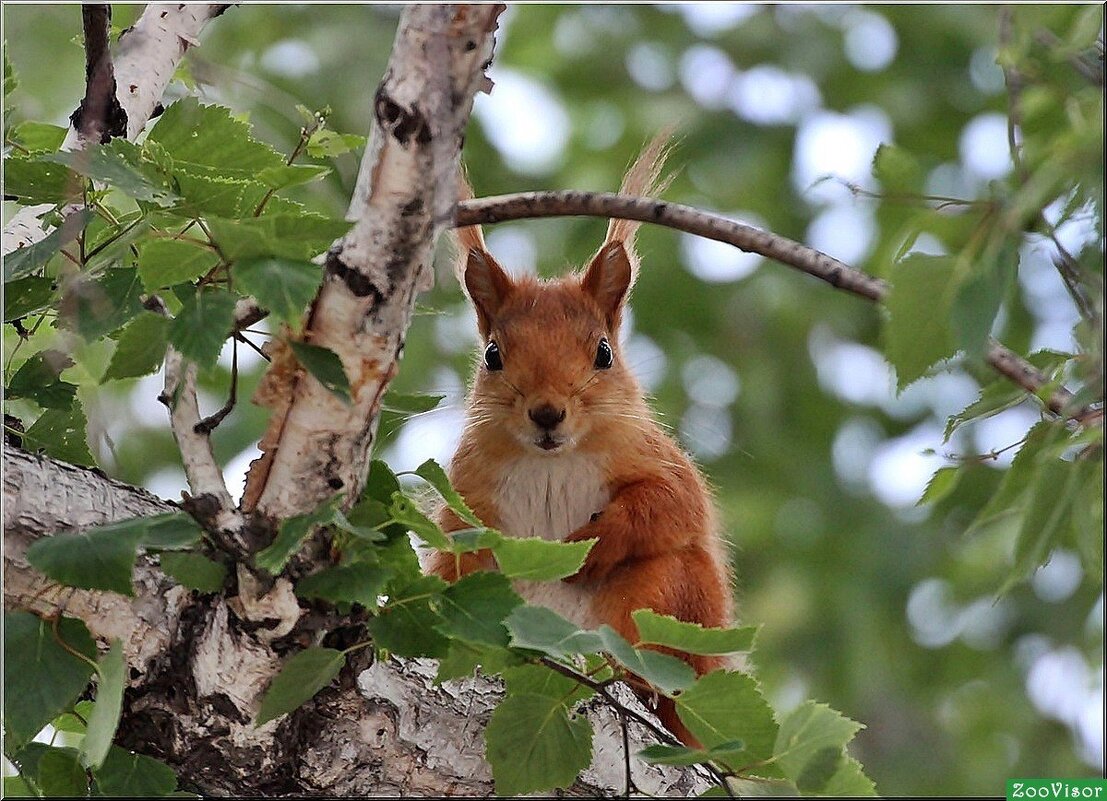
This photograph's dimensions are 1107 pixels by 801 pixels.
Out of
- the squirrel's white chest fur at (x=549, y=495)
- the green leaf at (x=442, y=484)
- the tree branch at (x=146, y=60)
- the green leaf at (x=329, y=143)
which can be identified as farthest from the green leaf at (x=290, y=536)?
the squirrel's white chest fur at (x=549, y=495)

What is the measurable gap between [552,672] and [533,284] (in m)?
1.18

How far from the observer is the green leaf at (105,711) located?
3.50ft

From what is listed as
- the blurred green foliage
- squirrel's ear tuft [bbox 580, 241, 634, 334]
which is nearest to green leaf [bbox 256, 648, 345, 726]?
squirrel's ear tuft [bbox 580, 241, 634, 334]

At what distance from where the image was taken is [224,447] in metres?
4.29

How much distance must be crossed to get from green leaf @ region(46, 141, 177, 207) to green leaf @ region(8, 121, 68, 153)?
12.2 inches

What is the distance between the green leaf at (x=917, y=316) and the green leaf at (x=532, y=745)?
41 centimetres

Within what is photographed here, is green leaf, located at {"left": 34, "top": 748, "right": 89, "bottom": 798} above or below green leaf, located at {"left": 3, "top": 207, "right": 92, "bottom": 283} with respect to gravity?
below

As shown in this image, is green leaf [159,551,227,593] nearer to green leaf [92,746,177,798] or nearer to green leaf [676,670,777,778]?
green leaf [92,746,177,798]

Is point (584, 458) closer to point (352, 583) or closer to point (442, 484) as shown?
point (442, 484)

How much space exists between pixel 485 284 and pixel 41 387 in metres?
0.97

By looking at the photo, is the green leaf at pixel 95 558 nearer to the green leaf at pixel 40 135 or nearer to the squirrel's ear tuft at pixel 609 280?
the green leaf at pixel 40 135

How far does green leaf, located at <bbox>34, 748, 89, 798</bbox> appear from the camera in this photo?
119 cm

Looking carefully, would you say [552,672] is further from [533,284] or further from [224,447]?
[224,447]

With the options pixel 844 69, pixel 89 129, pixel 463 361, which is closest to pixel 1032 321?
pixel 844 69
